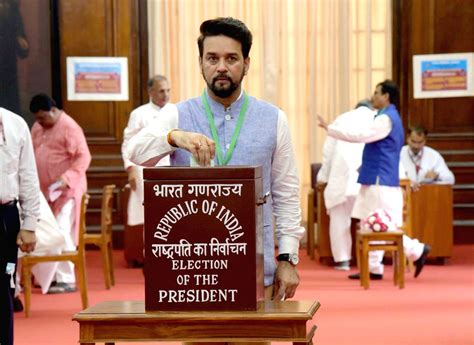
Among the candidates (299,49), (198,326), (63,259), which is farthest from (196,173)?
(299,49)

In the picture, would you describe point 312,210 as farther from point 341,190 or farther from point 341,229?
point 341,190

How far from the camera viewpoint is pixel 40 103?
27.8 feet

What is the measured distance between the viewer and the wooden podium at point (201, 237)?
274 cm

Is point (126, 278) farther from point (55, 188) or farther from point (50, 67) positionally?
point (50, 67)

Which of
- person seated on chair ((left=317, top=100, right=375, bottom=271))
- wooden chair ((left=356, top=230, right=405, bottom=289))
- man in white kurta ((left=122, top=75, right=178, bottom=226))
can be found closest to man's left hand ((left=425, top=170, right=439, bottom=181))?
person seated on chair ((left=317, top=100, right=375, bottom=271))

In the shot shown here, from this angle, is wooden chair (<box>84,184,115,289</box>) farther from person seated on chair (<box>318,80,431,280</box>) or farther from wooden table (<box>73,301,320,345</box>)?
wooden table (<box>73,301,320,345</box>)

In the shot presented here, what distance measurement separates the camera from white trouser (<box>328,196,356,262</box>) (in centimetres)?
1003

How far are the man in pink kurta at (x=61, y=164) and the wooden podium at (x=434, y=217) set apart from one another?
104 inches

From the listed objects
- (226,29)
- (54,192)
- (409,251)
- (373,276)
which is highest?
(226,29)

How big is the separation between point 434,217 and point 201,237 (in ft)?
25.7

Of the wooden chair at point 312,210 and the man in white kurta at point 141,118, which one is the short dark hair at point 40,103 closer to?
the man in white kurta at point 141,118

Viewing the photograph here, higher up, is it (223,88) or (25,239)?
(223,88)

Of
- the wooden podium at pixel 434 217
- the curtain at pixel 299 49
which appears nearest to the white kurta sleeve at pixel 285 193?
the wooden podium at pixel 434 217

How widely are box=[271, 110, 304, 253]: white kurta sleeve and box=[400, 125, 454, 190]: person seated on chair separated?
739 cm
